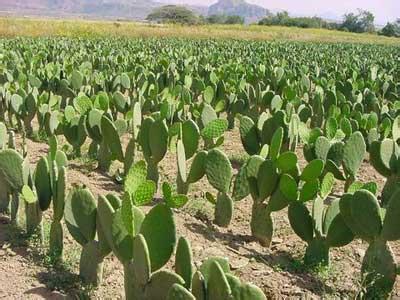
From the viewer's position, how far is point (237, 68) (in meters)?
8.80

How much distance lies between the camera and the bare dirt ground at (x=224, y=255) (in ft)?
7.93

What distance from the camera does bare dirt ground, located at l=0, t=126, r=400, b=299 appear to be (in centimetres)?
242

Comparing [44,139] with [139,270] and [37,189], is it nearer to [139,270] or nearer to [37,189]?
[37,189]

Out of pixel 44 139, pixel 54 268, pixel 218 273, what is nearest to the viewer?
pixel 218 273

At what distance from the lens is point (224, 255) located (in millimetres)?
2822

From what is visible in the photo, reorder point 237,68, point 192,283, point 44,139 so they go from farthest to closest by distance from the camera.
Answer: point 237,68
point 44,139
point 192,283

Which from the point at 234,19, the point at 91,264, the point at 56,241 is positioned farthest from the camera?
the point at 234,19

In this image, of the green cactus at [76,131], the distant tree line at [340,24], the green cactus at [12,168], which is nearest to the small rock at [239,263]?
the green cactus at [12,168]

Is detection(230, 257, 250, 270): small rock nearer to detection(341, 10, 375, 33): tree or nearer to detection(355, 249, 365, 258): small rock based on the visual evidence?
detection(355, 249, 365, 258): small rock

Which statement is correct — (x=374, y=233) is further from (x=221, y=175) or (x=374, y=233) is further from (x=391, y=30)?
(x=391, y=30)

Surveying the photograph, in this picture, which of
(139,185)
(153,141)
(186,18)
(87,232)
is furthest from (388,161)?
(186,18)

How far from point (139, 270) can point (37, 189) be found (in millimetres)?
938

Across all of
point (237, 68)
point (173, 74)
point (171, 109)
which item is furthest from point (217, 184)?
point (237, 68)

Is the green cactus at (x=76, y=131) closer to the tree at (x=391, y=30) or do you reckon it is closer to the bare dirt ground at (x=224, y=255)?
the bare dirt ground at (x=224, y=255)
